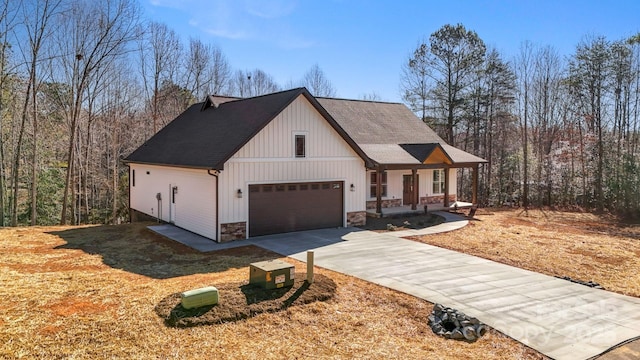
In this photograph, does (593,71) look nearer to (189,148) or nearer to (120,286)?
(189,148)

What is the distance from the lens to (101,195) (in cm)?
2836

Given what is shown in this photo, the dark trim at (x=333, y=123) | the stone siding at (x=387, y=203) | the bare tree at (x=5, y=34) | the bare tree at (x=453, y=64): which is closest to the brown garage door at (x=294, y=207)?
the dark trim at (x=333, y=123)

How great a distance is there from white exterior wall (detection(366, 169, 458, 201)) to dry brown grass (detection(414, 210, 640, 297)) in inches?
100

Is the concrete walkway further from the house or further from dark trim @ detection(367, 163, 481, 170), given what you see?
dark trim @ detection(367, 163, 481, 170)

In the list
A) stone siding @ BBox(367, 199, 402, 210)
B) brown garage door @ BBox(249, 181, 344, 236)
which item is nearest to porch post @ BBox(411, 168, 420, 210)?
stone siding @ BBox(367, 199, 402, 210)

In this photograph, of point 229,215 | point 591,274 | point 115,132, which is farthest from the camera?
point 115,132

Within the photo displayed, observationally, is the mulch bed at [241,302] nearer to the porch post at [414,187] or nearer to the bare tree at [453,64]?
the porch post at [414,187]

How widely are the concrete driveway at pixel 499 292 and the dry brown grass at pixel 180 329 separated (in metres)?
0.63

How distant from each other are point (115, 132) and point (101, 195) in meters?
5.05

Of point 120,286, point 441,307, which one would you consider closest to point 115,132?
point 120,286

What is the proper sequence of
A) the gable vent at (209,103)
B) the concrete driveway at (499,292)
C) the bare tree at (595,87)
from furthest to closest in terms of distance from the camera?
the bare tree at (595,87)
the gable vent at (209,103)
the concrete driveway at (499,292)

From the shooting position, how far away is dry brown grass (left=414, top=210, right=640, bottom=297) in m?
11.2

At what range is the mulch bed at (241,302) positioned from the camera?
6.86 meters

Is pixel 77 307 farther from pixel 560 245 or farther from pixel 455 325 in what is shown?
pixel 560 245
